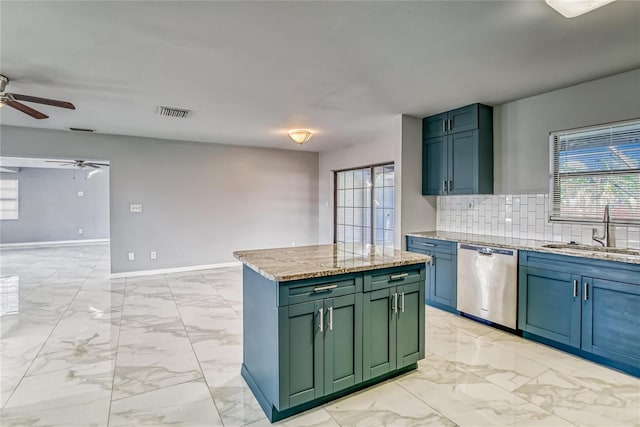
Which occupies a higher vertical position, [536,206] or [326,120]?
[326,120]

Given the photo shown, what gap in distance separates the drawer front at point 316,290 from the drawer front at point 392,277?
9 centimetres

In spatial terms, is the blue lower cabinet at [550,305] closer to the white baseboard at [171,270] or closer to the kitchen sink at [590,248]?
the kitchen sink at [590,248]

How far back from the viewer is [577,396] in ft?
7.30

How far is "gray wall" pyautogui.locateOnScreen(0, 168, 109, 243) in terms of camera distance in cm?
937

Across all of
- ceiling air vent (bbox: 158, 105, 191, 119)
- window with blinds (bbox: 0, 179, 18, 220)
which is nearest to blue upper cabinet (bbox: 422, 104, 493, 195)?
ceiling air vent (bbox: 158, 105, 191, 119)

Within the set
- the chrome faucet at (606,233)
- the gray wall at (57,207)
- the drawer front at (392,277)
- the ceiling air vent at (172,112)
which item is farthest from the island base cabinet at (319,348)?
the gray wall at (57,207)

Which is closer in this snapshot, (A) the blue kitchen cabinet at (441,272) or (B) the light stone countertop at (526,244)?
(B) the light stone countertop at (526,244)

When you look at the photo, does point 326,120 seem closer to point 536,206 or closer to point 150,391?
point 536,206

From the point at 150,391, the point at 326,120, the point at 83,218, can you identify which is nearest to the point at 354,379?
the point at 150,391

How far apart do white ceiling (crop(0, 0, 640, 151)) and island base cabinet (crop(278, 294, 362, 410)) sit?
5.90 feet

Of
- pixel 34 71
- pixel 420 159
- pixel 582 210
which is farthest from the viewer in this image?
pixel 420 159

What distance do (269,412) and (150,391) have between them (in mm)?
930

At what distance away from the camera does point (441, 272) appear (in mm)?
3910

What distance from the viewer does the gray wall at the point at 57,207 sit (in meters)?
9.37
